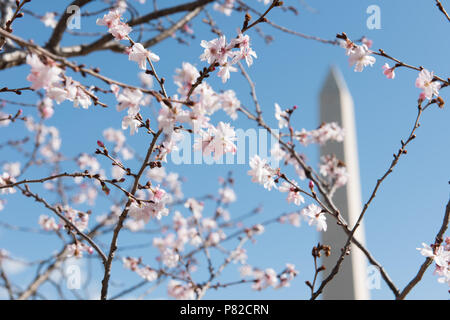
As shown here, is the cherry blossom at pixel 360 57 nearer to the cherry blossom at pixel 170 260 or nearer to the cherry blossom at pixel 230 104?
the cherry blossom at pixel 230 104

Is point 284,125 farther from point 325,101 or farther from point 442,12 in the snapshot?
point 325,101

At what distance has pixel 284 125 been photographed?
2.71 meters

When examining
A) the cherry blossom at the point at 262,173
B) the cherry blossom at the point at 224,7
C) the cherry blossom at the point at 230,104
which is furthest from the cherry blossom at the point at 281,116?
the cherry blossom at the point at 224,7

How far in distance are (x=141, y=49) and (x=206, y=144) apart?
418mm

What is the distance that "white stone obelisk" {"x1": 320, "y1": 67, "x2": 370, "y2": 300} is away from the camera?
913 centimetres

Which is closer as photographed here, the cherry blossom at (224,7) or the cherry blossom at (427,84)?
the cherry blossom at (427,84)

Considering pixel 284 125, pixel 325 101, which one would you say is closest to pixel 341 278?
pixel 325 101

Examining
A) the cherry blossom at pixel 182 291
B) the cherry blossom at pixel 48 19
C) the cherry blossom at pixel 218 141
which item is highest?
the cherry blossom at pixel 48 19

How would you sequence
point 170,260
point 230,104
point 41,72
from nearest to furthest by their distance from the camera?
point 41,72 → point 230,104 → point 170,260

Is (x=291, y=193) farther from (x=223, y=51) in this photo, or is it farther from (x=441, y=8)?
(x=441, y=8)

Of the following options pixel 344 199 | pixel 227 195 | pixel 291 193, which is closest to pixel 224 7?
pixel 227 195

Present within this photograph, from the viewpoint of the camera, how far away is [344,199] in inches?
401

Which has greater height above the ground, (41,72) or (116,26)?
(116,26)

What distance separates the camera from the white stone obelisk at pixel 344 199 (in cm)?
913
